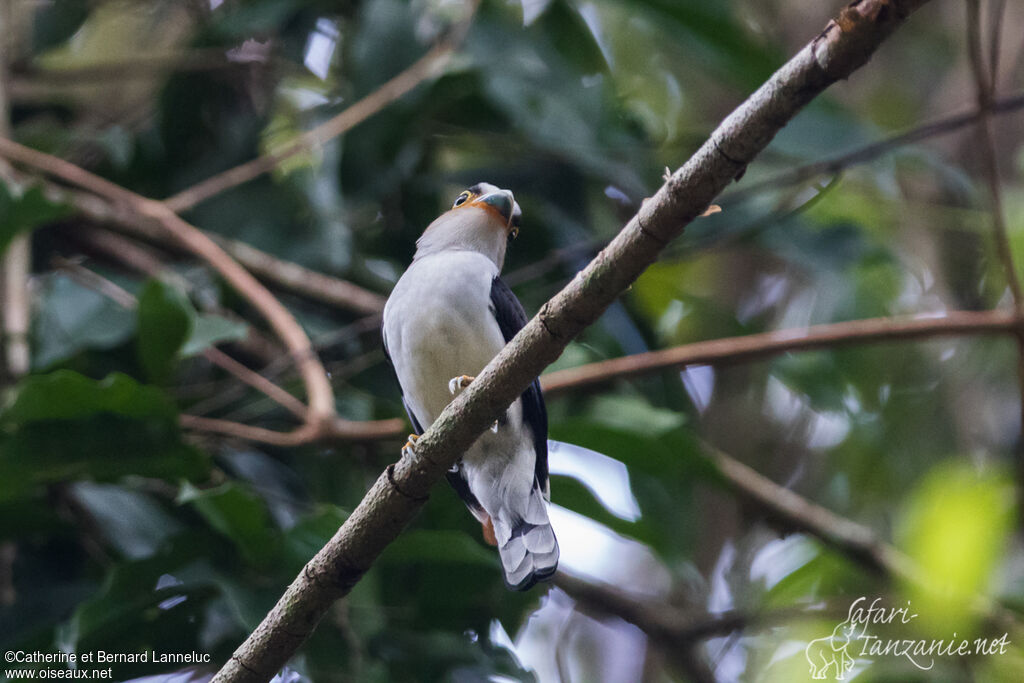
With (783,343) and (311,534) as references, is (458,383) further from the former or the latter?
(783,343)

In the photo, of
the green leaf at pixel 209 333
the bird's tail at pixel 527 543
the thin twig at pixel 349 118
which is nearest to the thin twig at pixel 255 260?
the thin twig at pixel 349 118

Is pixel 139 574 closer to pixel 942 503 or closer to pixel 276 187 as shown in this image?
pixel 276 187

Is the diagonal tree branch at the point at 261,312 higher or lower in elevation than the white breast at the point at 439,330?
higher

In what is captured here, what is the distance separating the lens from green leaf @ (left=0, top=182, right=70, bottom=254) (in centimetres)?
345

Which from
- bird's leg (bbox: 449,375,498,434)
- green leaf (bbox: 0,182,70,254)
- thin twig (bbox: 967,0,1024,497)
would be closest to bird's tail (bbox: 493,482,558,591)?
bird's leg (bbox: 449,375,498,434)

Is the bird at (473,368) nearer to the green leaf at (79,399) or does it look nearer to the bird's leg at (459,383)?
the bird's leg at (459,383)

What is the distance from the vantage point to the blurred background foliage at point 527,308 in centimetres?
321

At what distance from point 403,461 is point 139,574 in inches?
55.2

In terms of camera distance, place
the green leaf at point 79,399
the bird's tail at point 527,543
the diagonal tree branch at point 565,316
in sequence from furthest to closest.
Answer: the green leaf at point 79,399, the bird's tail at point 527,543, the diagonal tree branch at point 565,316

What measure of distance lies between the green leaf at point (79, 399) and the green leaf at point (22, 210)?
77 centimetres

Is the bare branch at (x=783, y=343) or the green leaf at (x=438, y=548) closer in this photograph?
the green leaf at (x=438, y=548)

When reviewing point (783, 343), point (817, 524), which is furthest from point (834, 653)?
point (783, 343)

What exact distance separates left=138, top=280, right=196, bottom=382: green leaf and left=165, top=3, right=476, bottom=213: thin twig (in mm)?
1047

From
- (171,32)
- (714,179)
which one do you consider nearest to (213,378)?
(171,32)
